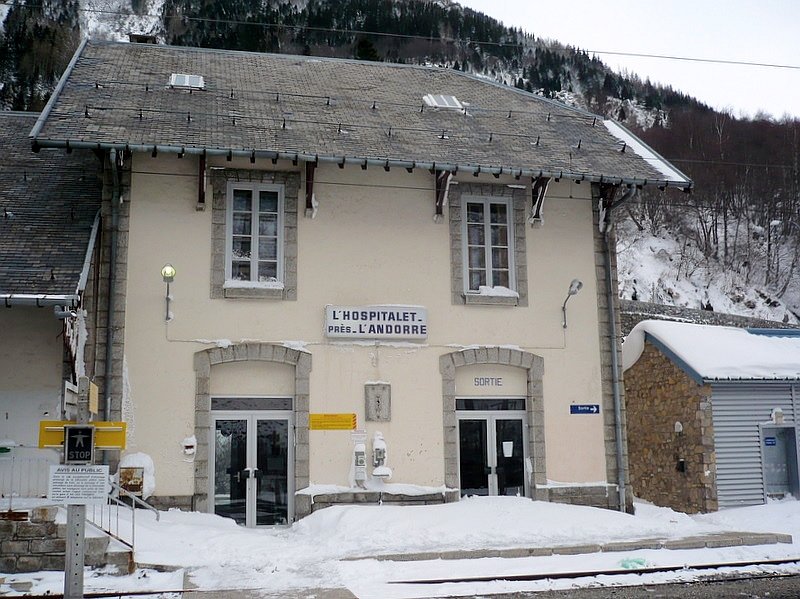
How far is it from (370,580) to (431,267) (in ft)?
20.0

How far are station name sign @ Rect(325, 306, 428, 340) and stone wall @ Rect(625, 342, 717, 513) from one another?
528 centimetres

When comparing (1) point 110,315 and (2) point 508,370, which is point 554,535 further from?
(1) point 110,315

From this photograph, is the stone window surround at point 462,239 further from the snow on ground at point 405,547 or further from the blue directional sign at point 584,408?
the snow on ground at point 405,547

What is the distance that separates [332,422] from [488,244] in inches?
155

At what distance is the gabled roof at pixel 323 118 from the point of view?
527 inches

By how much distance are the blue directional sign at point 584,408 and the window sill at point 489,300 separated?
1.97 meters

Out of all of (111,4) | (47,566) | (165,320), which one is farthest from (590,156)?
(111,4)

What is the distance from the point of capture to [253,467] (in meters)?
13.5

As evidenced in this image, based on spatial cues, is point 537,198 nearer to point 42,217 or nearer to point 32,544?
point 42,217

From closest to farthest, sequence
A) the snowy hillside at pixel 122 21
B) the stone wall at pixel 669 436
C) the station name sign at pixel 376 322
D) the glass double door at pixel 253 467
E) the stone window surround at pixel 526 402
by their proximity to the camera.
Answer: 1. the glass double door at pixel 253 467
2. the station name sign at pixel 376 322
3. the stone window surround at pixel 526 402
4. the stone wall at pixel 669 436
5. the snowy hillside at pixel 122 21

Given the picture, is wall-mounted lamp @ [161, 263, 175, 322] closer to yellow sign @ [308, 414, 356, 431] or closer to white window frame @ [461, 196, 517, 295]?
yellow sign @ [308, 414, 356, 431]

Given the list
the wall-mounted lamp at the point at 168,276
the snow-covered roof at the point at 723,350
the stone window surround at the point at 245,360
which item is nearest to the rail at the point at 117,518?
the stone window surround at the point at 245,360

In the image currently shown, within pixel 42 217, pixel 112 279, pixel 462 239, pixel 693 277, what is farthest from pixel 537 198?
pixel 693 277

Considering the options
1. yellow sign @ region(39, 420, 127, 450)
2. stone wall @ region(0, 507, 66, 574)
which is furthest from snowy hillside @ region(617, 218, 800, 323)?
yellow sign @ region(39, 420, 127, 450)
